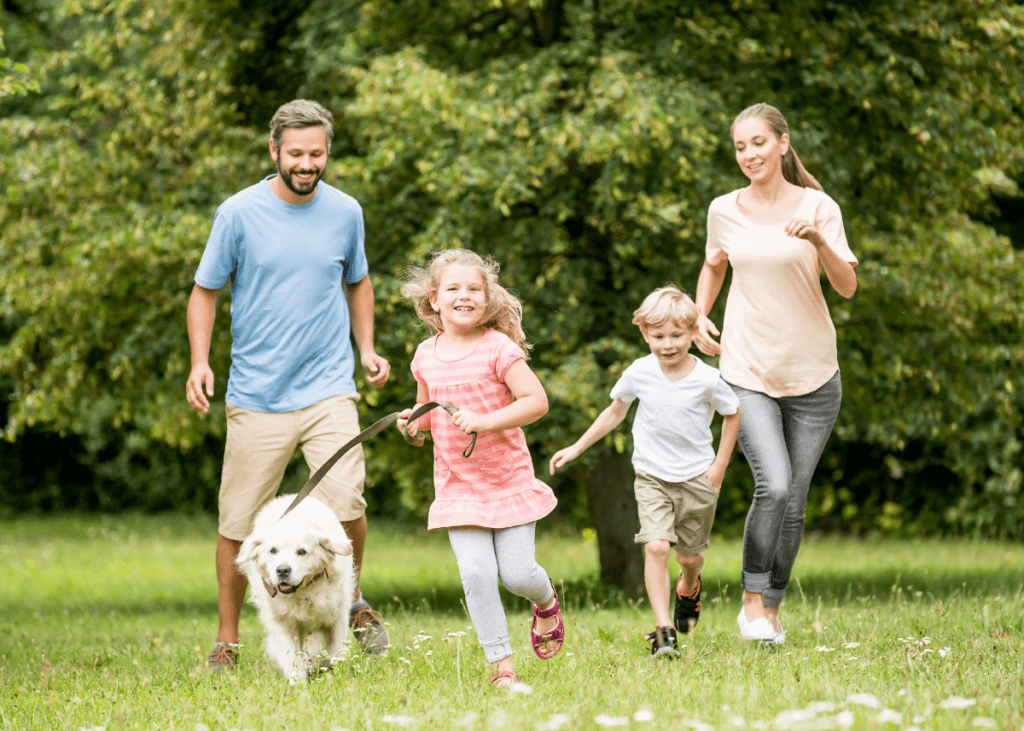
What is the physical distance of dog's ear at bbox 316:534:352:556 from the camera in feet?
14.5

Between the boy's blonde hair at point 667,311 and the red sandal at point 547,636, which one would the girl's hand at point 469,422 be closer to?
the red sandal at point 547,636

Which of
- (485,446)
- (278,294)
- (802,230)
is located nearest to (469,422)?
(485,446)

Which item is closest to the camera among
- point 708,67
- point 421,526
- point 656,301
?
point 656,301

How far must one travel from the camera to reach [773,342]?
4.75m

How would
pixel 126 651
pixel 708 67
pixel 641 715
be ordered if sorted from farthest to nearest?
pixel 708 67, pixel 126 651, pixel 641 715

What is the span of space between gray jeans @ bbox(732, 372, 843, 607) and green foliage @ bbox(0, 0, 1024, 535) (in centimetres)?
260

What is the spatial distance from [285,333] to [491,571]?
1.50 meters

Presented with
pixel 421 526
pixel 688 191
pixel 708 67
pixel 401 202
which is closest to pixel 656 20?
pixel 708 67

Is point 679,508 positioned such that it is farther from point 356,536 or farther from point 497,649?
point 356,536

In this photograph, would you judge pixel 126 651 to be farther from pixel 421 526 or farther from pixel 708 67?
pixel 421 526

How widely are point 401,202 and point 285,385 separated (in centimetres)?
374

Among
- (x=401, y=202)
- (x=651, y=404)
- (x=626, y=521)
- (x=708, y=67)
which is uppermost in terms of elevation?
(x=708, y=67)

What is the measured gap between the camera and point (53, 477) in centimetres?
2186

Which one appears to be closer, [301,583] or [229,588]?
[301,583]
